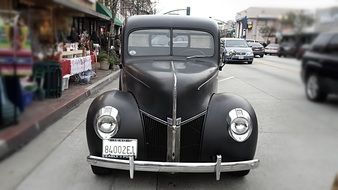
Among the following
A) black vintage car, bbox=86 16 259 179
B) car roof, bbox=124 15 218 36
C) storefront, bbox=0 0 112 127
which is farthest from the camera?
car roof, bbox=124 15 218 36

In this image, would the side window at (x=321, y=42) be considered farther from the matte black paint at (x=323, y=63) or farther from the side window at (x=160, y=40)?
the side window at (x=160, y=40)

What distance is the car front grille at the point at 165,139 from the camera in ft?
11.4

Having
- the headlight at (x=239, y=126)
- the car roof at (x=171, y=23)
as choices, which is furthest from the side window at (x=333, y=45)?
the car roof at (x=171, y=23)

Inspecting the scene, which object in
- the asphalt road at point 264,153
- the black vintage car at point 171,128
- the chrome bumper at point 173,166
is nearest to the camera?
the asphalt road at point 264,153

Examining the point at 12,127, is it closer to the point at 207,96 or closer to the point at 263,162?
the point at 207,96

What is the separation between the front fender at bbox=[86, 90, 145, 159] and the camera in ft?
11.2

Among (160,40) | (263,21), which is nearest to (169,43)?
(160,40)

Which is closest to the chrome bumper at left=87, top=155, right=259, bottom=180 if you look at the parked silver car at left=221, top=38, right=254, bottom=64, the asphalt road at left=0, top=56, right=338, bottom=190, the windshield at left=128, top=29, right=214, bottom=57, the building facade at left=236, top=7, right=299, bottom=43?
the asphalt road at left=0, top=56, right=338, bottom=190

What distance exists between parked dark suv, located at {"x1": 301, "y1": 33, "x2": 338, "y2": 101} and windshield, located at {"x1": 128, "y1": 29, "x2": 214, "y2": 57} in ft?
12.4

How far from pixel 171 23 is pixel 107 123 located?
194cm

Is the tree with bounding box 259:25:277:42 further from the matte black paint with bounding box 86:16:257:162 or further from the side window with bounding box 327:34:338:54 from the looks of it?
the matte black paint with bounding box 86:16:257:162

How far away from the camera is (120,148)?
3373mm

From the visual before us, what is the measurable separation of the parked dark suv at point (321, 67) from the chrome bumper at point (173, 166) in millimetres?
2411

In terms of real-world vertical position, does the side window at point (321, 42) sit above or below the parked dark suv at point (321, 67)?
above
